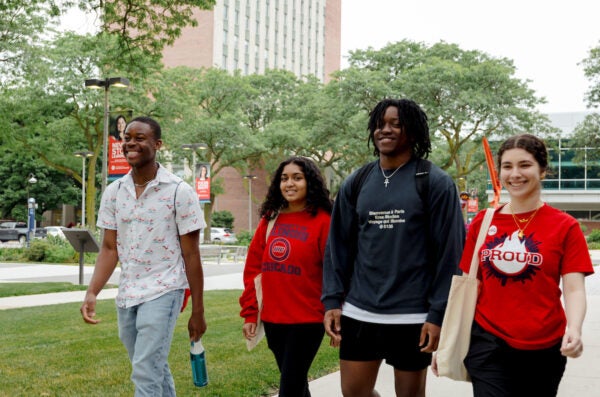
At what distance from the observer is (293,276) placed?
385cm

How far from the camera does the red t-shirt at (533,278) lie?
2854 millimetres

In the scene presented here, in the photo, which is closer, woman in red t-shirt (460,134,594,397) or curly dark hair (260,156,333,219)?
woman in red t-shirt (460,134,594,397)

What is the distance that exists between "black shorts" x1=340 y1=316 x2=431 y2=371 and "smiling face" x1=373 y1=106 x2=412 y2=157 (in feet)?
2.80

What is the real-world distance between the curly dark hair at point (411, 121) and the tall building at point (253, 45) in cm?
4629

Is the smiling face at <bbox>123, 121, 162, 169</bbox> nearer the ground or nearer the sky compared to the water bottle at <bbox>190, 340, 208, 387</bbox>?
nearer the sky

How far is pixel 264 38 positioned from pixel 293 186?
6713cm

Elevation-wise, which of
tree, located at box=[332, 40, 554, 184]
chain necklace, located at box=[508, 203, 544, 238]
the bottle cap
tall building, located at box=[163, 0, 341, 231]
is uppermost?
tall building, located at box=[163, 0, 341, 231]

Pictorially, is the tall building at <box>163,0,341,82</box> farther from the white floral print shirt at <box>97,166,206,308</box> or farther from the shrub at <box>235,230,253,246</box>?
the white floral print shirt at <box>97,166,206,308</box>

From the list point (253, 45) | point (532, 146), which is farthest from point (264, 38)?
point (532, 146)

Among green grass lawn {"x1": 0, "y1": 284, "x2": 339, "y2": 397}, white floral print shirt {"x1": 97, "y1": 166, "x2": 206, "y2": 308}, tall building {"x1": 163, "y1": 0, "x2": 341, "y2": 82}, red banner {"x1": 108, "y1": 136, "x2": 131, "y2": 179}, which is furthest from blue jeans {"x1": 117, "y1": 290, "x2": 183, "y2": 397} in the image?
tall building {"x1": 163, "y1": 0, "x2": 341, "y2": 82}

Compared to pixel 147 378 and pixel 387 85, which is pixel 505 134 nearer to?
pixel 387 85

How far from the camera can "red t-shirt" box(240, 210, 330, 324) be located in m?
3.83

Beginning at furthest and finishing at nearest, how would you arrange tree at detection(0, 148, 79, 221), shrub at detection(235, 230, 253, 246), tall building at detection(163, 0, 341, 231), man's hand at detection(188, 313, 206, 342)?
tall building at detection(163, 0, 341, 231) < tree at detection(0, 148, 79, 221) < shrub at detection(235, 230, 253, 246) < man's hand at detection(188, 313, 206, 342)

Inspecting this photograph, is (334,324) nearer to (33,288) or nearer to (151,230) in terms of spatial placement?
(151,230)
